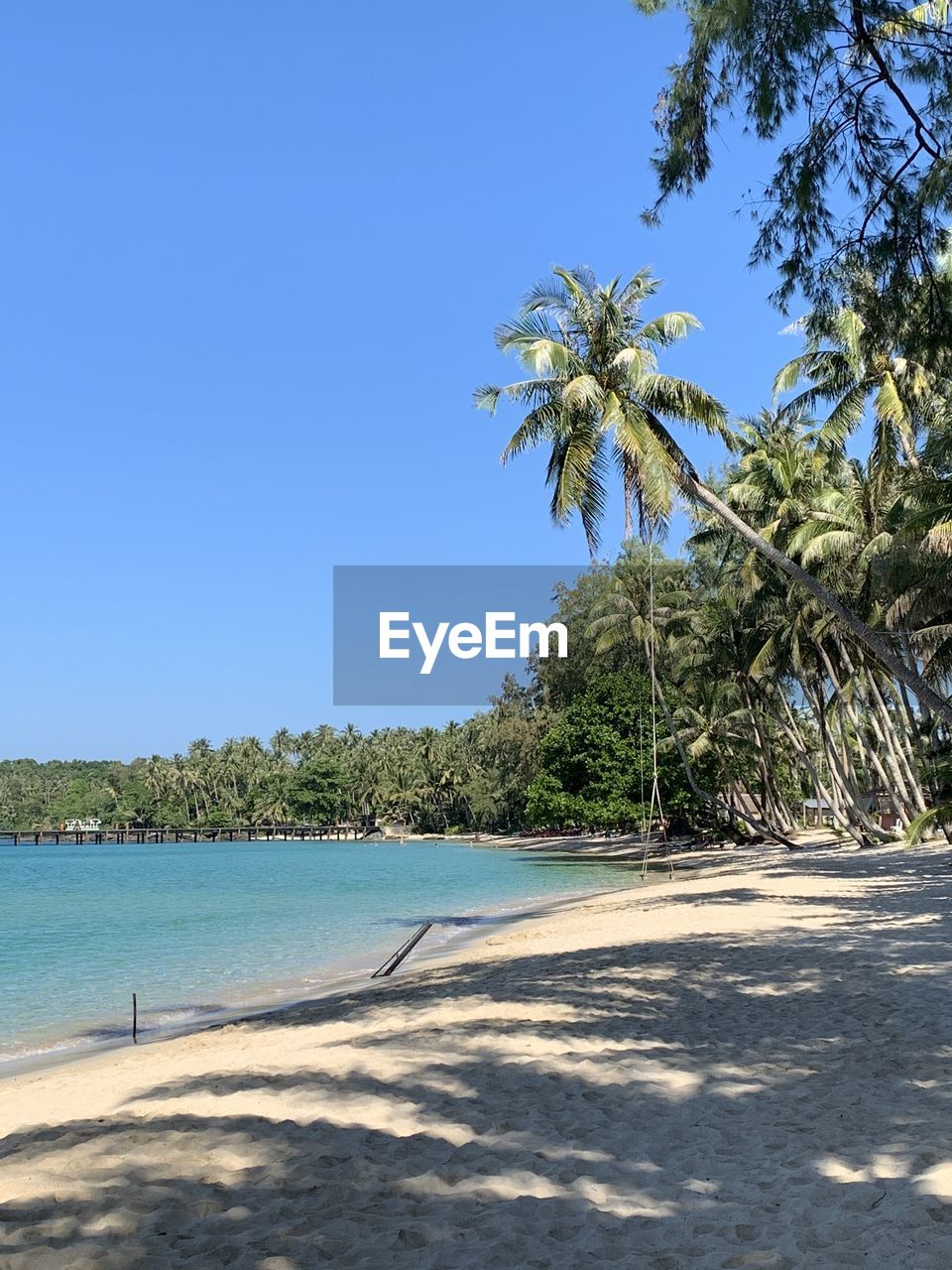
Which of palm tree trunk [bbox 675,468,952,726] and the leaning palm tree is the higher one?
the leaning palm tree

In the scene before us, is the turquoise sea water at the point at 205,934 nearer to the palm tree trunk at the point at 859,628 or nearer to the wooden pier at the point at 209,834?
the palm tree trunk at the point at 859,628

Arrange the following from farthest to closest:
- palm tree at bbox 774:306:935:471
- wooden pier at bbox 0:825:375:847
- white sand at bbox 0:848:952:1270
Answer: wooden pier at bbox 0:825:375:847 → palm tree at bbox 774:306:935:471 → white sand at bbox 0:848:952:1270

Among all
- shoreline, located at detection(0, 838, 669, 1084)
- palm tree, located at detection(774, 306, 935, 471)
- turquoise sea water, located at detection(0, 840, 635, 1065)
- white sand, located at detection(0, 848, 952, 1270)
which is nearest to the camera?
white sand, located at detection(0, 848, 952, 1270)

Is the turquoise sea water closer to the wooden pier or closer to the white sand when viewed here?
the white sand

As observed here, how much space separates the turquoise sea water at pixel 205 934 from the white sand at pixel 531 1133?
13.5 ft

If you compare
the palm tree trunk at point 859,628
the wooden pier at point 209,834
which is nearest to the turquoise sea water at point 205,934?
the palm tree trunk at point 859,628

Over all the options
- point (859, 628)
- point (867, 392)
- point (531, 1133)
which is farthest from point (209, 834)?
point (531, 1133)

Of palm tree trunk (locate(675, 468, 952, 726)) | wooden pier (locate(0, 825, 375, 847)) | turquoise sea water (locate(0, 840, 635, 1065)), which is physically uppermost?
palm tree trunk (locate(675, 468, 952, 726))

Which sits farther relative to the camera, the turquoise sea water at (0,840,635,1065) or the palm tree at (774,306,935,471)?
the palm tree at (774,306,935,471)

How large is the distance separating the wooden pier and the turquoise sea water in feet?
209

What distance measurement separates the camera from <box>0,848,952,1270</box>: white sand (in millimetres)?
3541

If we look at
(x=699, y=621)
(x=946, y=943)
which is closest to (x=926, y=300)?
(x=946, y=943)

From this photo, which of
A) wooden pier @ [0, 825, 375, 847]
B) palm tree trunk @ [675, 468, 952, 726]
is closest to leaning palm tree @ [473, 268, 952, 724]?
palm tree trunk @ [675, 468, 952, 726]

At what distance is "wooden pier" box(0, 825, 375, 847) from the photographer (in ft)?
364
